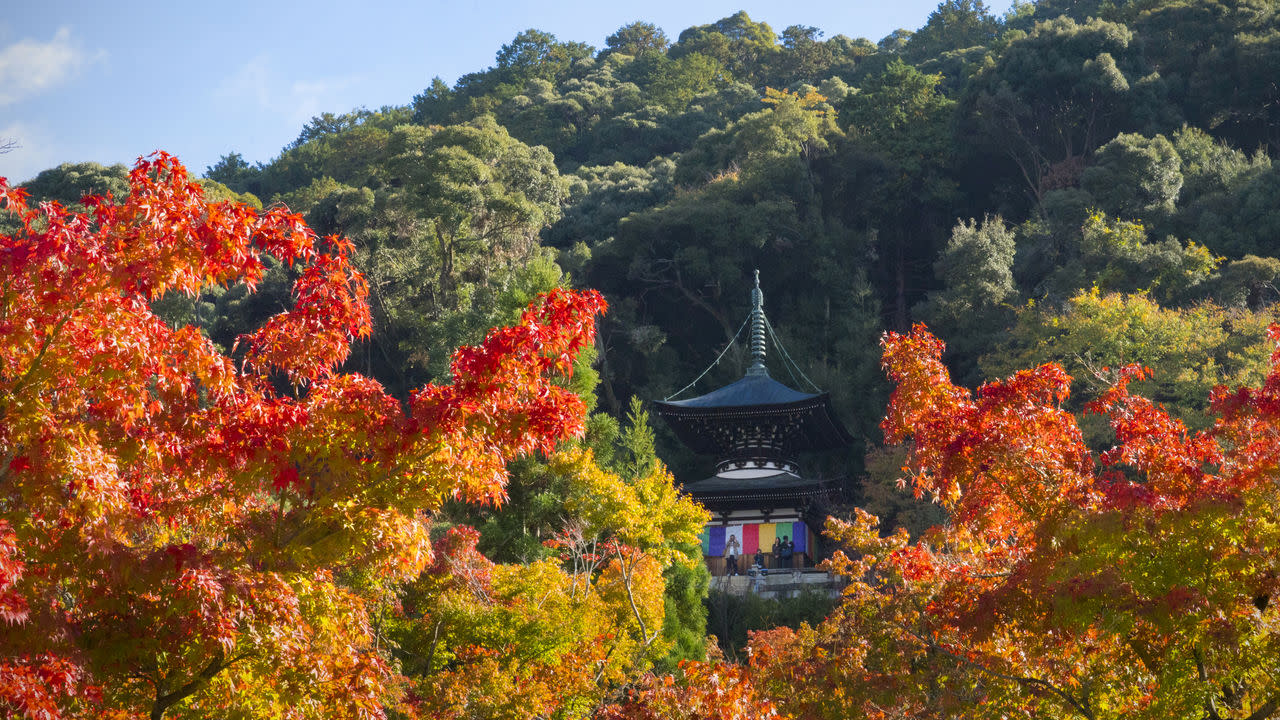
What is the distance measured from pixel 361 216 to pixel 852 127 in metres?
15.9

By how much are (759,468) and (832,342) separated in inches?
341

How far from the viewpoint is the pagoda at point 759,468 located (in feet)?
85.2

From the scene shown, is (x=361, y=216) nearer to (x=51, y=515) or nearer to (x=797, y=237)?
(x=797, y=237)

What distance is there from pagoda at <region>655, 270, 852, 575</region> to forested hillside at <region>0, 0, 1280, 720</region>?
125cm

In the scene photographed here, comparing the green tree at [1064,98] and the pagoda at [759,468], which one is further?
the green tree at [1064,98]

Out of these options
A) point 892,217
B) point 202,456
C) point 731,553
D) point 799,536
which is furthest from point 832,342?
point 202,456

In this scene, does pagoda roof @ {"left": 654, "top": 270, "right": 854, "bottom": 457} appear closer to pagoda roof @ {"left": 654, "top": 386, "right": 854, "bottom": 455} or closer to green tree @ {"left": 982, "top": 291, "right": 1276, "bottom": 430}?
pagoda roof @ {"left": 654, "top": 386, "right": 854, "bottom": 455}

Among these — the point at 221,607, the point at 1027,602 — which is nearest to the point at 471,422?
the point at 221,607

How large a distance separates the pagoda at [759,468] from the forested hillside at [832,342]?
4.11 ft

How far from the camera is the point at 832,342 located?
114ft

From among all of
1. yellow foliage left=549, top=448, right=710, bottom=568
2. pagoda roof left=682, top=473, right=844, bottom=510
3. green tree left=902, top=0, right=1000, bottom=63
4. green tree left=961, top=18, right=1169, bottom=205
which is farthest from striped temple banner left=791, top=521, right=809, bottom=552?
green tree left=902, top=0, right=1000, bottom=63

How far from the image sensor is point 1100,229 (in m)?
29.7

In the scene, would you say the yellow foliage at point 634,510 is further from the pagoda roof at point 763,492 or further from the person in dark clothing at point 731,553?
the pagoda roof at point 763,492

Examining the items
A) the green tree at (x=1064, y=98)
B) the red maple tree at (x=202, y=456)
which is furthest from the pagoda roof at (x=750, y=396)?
the red maple tree at (x=202, y=456)
